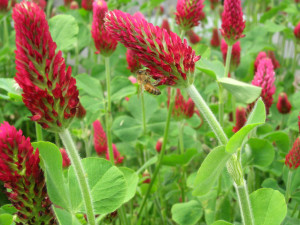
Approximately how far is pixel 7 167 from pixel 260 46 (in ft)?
6.81

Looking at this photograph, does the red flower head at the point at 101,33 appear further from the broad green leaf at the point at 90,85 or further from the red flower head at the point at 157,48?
the red flower head at the point at 157,48

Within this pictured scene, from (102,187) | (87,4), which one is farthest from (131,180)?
(87,4)

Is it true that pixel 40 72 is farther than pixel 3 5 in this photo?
No

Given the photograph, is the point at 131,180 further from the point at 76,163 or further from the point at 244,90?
the point at 244,90

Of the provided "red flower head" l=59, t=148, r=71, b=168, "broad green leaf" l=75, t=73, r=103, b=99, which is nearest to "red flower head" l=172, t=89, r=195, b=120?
"broad green leaf" l=75, t=73, r=103, b=99

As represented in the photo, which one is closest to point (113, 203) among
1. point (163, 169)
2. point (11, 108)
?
point (163, 169)

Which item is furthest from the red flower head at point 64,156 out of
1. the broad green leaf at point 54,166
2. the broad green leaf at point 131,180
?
the broad green leaf at point 54,166

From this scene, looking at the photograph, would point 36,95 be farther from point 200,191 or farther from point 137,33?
point 200,191

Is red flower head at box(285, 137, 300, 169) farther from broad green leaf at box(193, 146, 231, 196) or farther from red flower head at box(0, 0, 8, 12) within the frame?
red flower head at box(0, 0, 8, 12)

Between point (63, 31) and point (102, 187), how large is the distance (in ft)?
2.60

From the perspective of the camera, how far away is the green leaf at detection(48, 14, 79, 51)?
152 centimetres

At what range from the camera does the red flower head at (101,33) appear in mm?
1465

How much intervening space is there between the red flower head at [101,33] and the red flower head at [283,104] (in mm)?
807

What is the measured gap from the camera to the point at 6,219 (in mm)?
910
